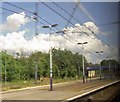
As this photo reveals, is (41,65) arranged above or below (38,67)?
above

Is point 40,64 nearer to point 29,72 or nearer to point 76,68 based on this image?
point 29,72

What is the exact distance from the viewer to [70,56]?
97500 mm

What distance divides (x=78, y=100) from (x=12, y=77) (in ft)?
138

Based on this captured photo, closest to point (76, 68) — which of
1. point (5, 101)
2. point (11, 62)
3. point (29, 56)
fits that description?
point (29, 56)

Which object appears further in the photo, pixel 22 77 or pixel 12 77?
pixel 22 77

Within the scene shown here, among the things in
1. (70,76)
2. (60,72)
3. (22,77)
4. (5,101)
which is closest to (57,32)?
(5,101)

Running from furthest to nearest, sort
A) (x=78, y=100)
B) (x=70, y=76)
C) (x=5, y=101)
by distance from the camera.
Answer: (x=70, y=76) → (x=5, y=101) → (x=78, y=100)

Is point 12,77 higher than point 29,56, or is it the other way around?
point 29,56

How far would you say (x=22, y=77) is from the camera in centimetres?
6303

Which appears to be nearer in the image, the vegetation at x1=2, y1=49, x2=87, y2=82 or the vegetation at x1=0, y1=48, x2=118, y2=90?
the vegetation at x1=0, y1=48, x2=118, y2=90

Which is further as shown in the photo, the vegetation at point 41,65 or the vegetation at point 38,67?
the vegetation at point 41,65

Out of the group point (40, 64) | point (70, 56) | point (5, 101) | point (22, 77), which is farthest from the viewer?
point (70, 56)

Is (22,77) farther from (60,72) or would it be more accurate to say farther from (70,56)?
(70,56)

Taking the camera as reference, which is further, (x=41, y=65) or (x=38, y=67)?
(x=41, y=65)
